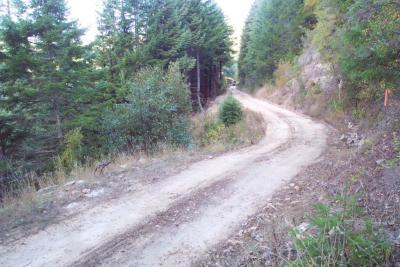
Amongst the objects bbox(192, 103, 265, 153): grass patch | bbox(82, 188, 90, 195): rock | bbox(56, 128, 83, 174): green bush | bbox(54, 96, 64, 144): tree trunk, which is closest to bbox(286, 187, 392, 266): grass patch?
bbox(82, 188, 90, 195): rock

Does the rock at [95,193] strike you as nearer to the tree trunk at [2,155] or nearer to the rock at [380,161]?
the rock at [380,161]

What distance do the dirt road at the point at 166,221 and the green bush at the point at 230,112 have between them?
28.9ft

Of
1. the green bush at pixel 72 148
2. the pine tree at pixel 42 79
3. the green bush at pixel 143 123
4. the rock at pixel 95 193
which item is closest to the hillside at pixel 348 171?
the rock at pixel 95 193

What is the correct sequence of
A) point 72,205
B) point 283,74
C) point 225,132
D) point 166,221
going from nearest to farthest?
point 166,221, point 72,205, point 225,132, point 283,74

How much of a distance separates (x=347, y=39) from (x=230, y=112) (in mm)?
9516

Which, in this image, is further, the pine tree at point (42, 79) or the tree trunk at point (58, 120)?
the tree trunk at point (58, 120)

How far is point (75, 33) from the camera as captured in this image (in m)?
16.5

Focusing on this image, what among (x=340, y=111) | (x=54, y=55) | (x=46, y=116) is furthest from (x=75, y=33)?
(x=340, y=111)

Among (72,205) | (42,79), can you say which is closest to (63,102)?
(42,79)

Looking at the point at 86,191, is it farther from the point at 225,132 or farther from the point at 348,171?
the point at 225,132

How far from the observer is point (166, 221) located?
5.62 m

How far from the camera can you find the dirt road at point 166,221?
459 cm

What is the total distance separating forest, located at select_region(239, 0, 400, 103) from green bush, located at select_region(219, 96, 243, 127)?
5328mm

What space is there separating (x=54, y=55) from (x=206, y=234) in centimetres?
1465
